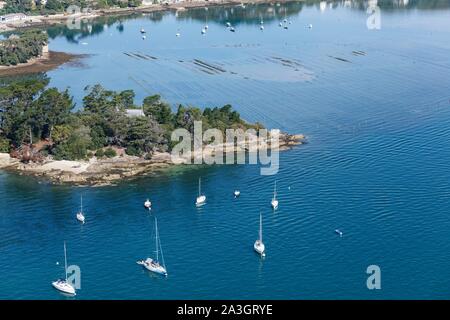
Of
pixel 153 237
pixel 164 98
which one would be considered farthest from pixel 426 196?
pixel 164 98

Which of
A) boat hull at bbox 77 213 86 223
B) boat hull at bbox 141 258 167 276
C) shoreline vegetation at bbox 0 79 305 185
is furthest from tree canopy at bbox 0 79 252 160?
boat hull at bbox 141 258 167 276

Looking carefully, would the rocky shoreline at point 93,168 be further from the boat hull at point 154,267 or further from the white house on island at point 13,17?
the white house on island at point 13,17

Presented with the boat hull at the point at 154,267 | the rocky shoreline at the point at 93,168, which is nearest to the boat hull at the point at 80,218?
the rocky shoreline at the point at 93,168

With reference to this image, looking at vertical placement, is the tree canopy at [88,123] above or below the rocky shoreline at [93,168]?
above

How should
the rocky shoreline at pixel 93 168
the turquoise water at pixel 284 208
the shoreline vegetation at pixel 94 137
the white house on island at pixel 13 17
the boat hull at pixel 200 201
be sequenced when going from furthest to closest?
1. the white house on island at pixel 13 17
2. the shoreline vegetation at pixel 94 137
3. the rocky shoreline at pixel 93 168
4. the boat hull at pixel 200 201
5. the turquoise water at pixel 284 208

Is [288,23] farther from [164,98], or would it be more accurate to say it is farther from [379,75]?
[164,98]

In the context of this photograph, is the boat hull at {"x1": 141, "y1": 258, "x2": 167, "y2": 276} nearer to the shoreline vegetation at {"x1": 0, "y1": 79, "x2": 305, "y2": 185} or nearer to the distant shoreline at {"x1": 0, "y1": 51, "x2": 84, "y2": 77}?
the shoreline vegetation at {"x1": 0, "y1": 79, "x2": 305, "y2": 185}

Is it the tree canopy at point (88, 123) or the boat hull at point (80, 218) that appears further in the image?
the tree canopy at point (88, 123)
